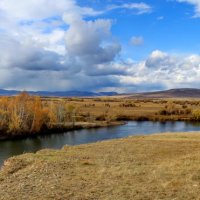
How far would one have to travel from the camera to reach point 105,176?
19469 mm

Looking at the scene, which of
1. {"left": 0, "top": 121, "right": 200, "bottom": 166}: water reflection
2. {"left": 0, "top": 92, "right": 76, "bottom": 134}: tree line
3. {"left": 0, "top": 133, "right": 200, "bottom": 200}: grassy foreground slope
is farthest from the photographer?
{"left": 0, "top": 92, "right": 76, "bottom": 134}: tree line

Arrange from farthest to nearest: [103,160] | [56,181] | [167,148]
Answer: [167,148], [103,160], [56,181]

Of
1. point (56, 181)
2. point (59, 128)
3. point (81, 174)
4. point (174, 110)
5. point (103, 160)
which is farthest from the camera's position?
point (174, 110)

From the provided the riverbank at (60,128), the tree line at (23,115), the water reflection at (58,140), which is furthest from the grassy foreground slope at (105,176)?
the tree line at (23,115)

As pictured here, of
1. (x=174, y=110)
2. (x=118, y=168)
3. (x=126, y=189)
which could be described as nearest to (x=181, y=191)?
(x=126, y=189)

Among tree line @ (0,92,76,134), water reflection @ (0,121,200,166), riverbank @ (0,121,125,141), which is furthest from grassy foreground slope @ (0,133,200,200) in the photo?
tree line @ (0,92,76,134)

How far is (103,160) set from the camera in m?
24.4

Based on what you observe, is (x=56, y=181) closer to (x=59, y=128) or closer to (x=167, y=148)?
(x=167, y=148)

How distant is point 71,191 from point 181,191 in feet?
15.4

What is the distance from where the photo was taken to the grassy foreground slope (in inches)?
643

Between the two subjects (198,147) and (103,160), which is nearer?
(103,160)

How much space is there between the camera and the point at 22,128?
3086 inches

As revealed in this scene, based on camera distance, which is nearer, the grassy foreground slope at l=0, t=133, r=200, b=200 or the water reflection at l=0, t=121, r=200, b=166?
the grassy foreground slope at l=0, t=133, r=200, b=200

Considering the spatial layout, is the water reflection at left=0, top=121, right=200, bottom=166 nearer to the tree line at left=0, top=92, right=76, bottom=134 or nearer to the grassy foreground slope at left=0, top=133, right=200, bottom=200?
the tree line at left=0, top=92, right=76, bottom=134
